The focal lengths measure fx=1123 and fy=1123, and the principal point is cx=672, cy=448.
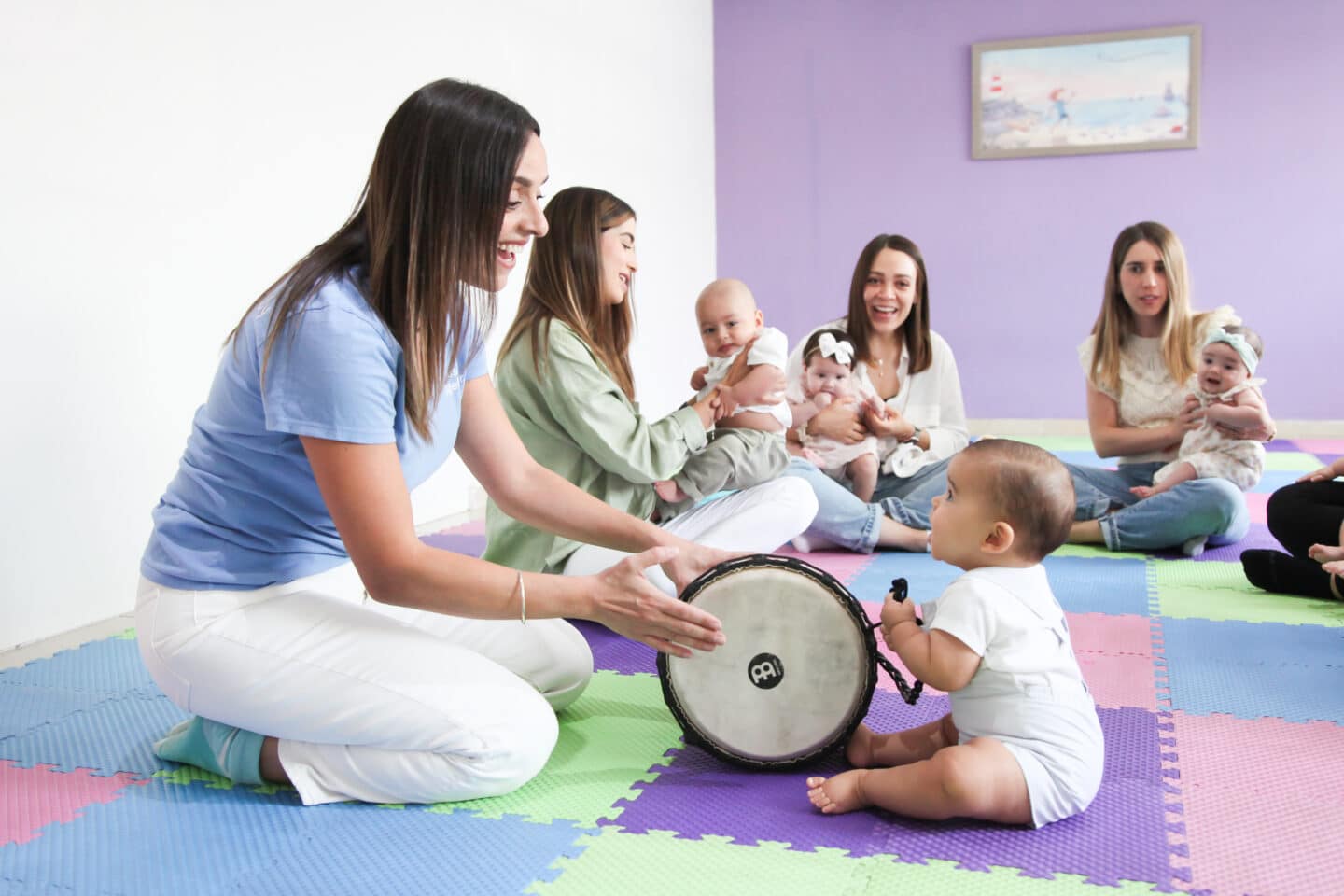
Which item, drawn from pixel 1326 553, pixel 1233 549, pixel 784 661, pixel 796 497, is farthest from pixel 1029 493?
pixel 1233 549

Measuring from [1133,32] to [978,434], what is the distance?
2742mm

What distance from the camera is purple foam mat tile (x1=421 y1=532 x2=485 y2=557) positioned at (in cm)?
394

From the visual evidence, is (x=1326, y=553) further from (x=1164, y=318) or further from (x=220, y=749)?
(x=220, y=749)

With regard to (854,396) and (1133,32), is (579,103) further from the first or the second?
(1133,32)

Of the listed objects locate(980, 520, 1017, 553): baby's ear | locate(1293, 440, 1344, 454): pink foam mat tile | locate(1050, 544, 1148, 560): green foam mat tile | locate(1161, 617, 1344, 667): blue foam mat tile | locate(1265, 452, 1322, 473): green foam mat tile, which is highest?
locate(980, 520, 1017, 553): baby's ear

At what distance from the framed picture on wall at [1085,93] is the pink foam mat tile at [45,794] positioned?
6.85 metres

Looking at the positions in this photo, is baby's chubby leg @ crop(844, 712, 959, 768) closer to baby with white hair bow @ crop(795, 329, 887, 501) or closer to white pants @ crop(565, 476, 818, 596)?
white pants @ crop(565, 476, 818, 596)

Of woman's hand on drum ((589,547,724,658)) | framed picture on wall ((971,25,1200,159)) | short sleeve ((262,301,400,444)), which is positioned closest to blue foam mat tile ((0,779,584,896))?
woman's hand on drum ((589,547,724,658))

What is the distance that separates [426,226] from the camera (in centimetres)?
178

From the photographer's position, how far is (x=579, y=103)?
19.1 feet

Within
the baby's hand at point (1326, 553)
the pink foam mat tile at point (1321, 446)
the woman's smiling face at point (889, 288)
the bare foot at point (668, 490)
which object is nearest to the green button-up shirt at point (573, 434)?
the bare foot at point (668, 490)

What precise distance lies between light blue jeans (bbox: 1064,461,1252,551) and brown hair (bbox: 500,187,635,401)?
6.53ft

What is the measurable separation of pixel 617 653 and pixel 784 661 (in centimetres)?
92

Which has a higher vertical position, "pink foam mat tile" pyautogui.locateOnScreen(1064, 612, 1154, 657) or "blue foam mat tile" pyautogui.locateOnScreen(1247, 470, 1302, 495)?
"pink foam mat tile" pyautogui.locateOnScreen(1064, 612, 1154, 657)
